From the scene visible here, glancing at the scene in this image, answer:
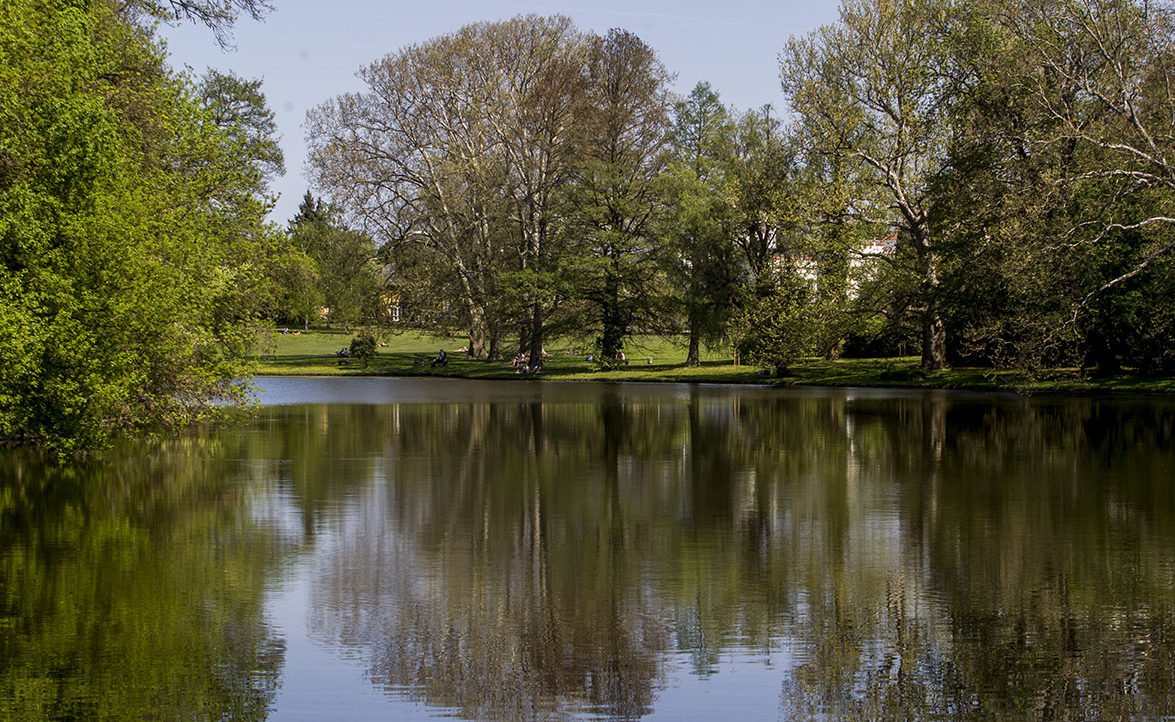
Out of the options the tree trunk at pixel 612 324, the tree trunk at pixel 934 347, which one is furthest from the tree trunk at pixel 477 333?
the tree trunk at pixel 934 347

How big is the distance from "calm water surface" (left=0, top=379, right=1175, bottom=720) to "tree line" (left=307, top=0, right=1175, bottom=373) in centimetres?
1742

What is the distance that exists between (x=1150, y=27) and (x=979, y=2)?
603 centimetres

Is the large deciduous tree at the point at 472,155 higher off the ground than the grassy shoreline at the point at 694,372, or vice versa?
the large deciduous tree at the point at 472,155

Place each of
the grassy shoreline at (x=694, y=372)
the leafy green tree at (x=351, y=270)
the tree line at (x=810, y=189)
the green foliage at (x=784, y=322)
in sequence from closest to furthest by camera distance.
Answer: the tree line at (x=810, y=189) < the grassy shoreline at (x=694, y=372) < the green foliage at (x=784, y=322) < the leafy green tree at (x=351, y=270)

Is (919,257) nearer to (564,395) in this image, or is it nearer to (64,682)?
(564,395)

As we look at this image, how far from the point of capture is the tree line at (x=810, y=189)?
3916 centimetres

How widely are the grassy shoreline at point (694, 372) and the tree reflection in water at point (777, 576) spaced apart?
11.6m

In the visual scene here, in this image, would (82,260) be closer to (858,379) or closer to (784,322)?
(784,322)

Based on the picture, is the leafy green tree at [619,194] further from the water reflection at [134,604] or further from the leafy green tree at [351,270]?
the water reflection at [134,604]

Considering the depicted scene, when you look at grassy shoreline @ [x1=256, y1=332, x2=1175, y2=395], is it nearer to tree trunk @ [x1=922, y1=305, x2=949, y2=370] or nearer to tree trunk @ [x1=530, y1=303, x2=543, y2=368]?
tree trunk @ [x1=922, y1=305, x2=949, y2=370]

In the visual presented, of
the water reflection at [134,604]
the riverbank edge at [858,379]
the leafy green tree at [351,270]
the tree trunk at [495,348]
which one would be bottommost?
the water reflection at [134,604]

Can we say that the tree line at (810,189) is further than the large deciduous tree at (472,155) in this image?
No

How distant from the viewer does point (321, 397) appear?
47375mm

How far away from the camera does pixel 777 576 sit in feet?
41.7
